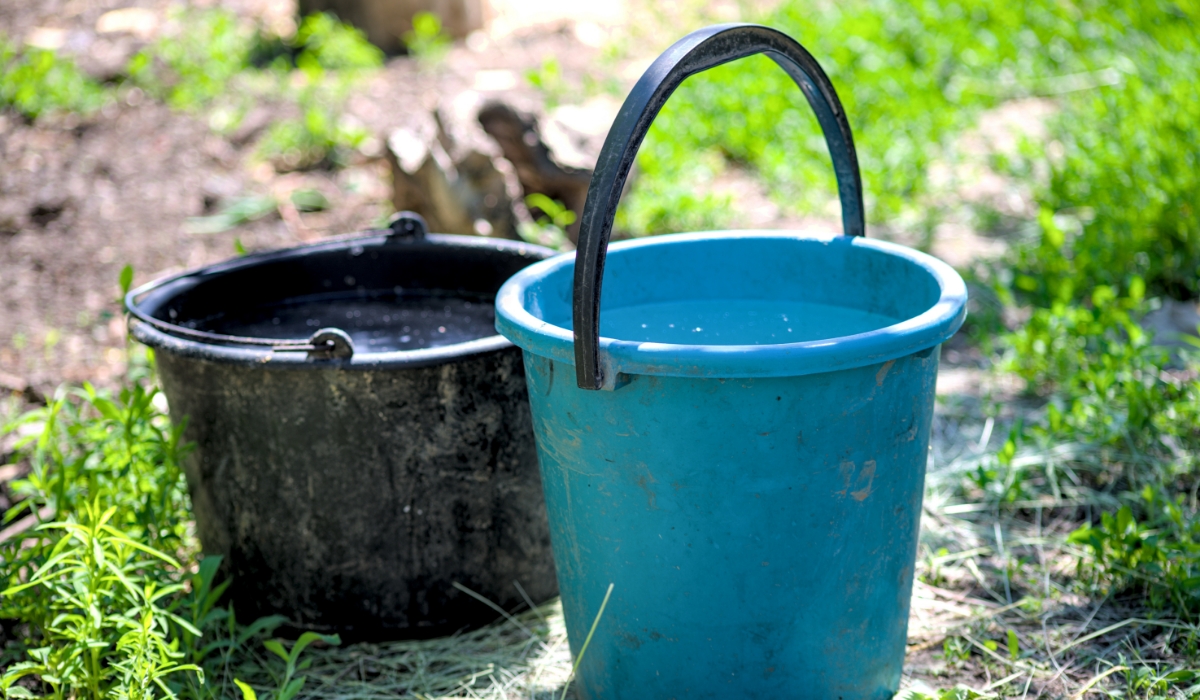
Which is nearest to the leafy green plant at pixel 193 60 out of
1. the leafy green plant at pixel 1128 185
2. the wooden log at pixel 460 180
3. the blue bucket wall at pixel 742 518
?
the wooden log at pixel 460 180

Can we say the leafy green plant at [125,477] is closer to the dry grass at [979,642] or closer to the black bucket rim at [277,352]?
the black bucket rim at [277,352]

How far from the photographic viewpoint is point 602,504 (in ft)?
5.20

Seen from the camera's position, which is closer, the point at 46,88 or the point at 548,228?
the point at 548,228

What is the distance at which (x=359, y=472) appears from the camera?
1989mm

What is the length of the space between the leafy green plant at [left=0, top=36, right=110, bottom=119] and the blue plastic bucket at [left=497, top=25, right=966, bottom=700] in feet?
15.3

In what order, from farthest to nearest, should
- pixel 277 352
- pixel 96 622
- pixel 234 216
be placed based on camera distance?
pixel 234 216
pixel 277 352
pixel 96 622

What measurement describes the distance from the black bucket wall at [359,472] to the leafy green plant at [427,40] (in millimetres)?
4059

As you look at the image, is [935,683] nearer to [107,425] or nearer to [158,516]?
[158,516]

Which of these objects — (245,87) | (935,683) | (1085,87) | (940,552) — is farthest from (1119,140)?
(245,87)

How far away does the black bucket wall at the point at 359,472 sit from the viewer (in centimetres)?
195

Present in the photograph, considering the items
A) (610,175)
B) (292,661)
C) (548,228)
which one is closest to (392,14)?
(548,228)

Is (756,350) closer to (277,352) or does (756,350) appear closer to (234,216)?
(277,352)

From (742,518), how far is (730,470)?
8 centimetres

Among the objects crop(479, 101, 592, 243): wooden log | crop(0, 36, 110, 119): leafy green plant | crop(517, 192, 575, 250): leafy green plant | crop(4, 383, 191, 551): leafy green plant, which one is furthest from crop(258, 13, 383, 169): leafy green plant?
crop(4, 383, 191, 551): leafy green plant
